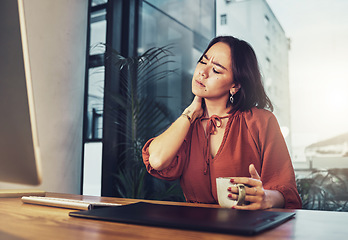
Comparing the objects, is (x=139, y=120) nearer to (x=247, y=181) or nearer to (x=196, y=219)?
(x=247, y=181)

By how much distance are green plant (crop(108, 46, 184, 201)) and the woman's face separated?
945 millimetres

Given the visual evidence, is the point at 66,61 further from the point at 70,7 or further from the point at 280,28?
the point at 280,28

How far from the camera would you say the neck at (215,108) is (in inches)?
63.8

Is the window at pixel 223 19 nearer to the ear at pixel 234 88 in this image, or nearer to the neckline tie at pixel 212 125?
the ear at pixel 234 88

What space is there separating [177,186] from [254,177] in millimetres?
1821

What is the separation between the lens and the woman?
4.54 feet

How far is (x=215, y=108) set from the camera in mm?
1635

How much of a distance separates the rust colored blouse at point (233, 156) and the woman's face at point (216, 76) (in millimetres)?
156

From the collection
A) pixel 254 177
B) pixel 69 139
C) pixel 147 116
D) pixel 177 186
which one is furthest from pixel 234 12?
pixel 254 177

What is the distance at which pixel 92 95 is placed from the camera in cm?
323

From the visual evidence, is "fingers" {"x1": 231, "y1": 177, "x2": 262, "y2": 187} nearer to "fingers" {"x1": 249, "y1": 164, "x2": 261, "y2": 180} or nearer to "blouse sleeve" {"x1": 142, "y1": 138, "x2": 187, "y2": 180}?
"fingers" {"x1": 249, "y1": 164, "x2": 261, "y2": 180}

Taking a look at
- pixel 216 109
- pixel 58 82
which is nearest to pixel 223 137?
pixel 216 109

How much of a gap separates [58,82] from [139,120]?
0.85 meters

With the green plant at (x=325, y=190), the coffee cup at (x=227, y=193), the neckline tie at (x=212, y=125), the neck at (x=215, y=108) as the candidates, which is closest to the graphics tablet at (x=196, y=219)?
the coffee cup at (x=227, y=193)
